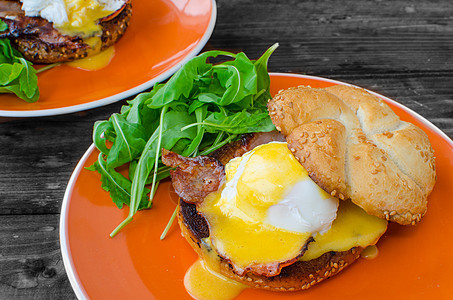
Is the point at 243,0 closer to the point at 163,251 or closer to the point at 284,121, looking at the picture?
the point at 284,121

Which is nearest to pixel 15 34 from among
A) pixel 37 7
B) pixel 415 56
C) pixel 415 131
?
pixel 37 7

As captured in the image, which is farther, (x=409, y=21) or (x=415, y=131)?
(x=409, y=21)

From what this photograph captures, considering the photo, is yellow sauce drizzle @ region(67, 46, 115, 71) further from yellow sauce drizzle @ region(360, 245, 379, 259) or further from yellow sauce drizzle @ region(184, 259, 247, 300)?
yellow sauce drizzle @ region(360, 245, 379, 259)

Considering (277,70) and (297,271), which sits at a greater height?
(297,271)

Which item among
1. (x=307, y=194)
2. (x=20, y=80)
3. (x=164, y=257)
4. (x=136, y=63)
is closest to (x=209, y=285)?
(x=164, y=257)

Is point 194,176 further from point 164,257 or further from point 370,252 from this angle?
point 370,252
